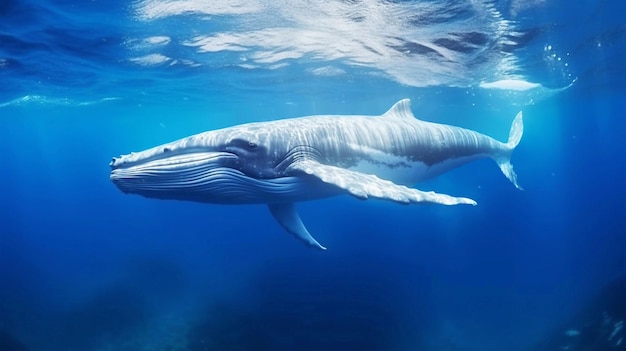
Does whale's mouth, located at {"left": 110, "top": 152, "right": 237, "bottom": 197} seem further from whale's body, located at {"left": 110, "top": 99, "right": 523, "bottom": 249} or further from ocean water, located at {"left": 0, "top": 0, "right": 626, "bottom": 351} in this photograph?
ocean water, located at {"left": 0, "top": 0, "right": 626, "bottom": 351}

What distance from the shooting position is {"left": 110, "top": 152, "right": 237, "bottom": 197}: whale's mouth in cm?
569

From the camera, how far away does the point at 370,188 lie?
578 centimetres

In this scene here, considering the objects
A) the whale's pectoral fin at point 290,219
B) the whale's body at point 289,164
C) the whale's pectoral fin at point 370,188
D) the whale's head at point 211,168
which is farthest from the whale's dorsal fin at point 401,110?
the whale's pectoral fin at point 370,188

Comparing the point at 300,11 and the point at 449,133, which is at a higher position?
the point at 300,11

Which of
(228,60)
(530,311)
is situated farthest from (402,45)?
(530,311)

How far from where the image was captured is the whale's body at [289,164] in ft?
19.1

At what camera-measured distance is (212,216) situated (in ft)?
165

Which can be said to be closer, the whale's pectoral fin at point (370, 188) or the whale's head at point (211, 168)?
the whale's pectoral fin at point (370, 188)

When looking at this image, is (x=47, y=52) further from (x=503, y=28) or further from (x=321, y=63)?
(x=503, y=28)

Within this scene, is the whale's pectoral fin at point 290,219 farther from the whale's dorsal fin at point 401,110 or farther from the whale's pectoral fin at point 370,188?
the whale's dorsal fin at point 401,110

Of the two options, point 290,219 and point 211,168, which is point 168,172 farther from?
point 290,219

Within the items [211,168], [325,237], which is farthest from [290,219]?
[325,237]

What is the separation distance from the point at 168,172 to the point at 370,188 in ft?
8.75

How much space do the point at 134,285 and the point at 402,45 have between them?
612 inches
